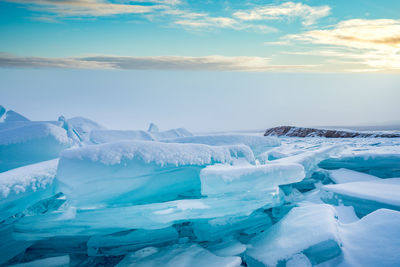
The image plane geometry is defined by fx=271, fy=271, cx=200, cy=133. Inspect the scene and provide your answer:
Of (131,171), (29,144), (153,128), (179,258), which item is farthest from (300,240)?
(153,128)

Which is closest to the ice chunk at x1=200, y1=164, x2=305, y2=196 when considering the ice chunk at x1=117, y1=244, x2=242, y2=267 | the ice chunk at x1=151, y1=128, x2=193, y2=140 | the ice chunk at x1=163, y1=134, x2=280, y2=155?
the ice chunk at x1=117, y1=244, x2=242, y2=267

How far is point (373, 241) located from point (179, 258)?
4.33 feet

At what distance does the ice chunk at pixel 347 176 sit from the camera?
3531 millimetres

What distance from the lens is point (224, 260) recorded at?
1908 mm

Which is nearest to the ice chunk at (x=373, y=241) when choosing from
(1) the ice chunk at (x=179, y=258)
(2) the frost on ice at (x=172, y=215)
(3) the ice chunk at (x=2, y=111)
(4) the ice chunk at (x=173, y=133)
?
(2) the frost on ice at (x=172, y=215)

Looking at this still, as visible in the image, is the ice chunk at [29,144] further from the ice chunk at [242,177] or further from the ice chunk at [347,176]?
the ice chunk at [347,176]

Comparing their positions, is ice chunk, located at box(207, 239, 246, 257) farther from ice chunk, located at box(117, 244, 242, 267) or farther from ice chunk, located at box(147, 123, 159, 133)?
ice chunk, located at box(147, 123, 159, 133)

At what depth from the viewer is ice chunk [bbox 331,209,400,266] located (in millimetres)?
1655

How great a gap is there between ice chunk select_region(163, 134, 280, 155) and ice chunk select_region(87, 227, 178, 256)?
1.45 m

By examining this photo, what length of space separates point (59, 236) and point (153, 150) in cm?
103

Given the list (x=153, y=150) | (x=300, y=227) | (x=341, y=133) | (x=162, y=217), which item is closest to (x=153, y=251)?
(x=162, y=217)

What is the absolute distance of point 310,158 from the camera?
345 cm

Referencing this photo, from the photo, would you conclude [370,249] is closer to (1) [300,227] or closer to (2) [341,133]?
(1) [300,227]

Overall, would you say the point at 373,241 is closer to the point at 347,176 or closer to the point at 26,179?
the point at 347,176
